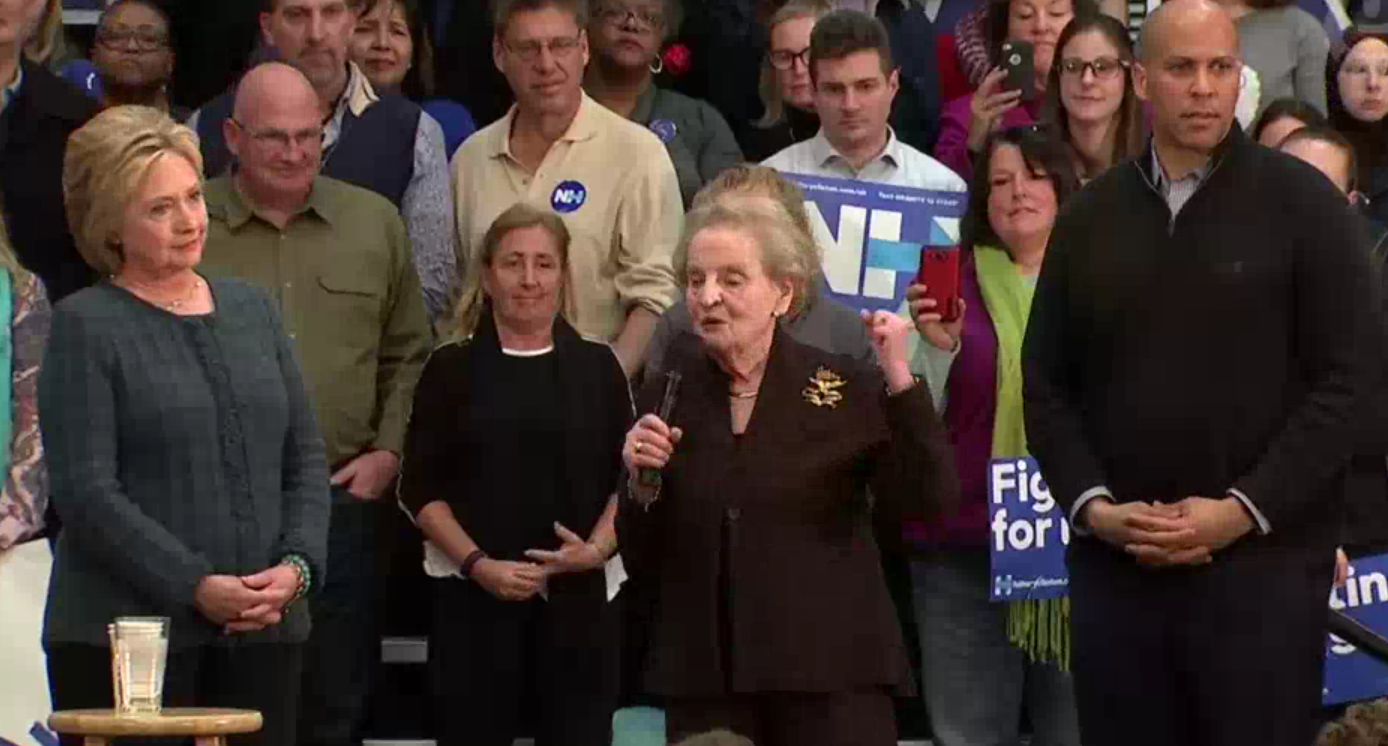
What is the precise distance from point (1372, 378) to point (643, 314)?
2621 mm

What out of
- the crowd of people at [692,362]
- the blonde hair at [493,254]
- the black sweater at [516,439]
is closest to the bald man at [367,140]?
the crowd of people at [692,362]

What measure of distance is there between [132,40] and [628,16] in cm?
152

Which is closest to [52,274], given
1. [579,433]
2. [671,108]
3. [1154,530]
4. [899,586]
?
[579,433]

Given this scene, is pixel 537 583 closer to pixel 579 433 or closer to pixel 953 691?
pixel 579 433

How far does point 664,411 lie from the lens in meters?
5.21

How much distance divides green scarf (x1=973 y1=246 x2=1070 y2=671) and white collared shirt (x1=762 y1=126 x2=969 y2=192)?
418mm

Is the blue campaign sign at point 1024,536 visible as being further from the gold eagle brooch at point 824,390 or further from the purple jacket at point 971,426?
the gold eagle brooch at point 824,390

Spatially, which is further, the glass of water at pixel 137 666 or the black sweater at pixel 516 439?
the black sweater at pixel 516 439

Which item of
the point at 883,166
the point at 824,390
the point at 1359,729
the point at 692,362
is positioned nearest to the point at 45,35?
the point at 883,166

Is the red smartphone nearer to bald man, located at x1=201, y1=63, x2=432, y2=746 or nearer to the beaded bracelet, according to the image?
bald man, located at x1=201, y1=63, x2=432, y2=746

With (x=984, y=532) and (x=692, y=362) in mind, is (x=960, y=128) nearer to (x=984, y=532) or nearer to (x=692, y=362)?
(x=984, y=532)

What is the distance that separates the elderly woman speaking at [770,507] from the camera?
5199 mm

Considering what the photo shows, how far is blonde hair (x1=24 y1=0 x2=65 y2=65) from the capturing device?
824 cm

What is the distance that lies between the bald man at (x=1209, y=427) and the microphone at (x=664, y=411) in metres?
0.91
